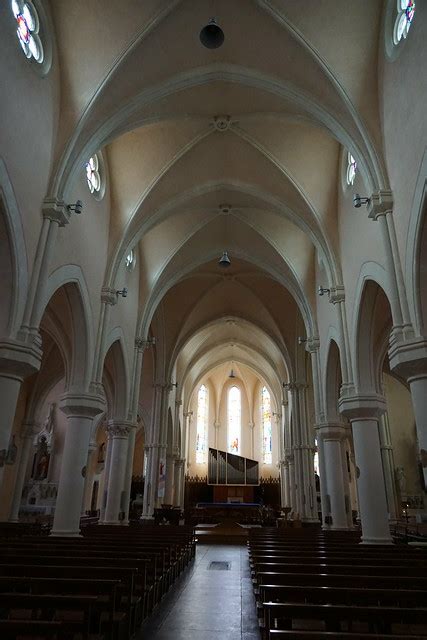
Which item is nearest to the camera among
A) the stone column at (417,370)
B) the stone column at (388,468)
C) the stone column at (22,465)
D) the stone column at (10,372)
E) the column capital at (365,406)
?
the stone column at (417,370)

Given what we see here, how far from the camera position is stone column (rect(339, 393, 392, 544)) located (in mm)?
11703

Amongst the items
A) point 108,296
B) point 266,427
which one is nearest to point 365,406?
point 108,296

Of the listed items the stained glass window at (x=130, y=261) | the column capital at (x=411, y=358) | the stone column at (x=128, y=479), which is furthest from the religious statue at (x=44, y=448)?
the column capital at (x=411, y=358)

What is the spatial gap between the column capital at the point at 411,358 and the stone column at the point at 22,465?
1857 centimetres

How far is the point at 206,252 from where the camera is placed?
21.7 metres

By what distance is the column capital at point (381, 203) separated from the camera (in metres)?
10.6

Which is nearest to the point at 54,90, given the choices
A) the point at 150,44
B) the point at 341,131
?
the point at 150,44

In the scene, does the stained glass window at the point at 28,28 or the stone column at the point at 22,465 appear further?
the stone column at the point at 22,465

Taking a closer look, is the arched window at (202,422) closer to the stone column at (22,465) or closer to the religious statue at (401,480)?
the religious statue at (401,480)

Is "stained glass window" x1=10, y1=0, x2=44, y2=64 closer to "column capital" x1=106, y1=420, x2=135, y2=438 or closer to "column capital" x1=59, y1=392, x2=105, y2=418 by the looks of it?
"column capital" x1=59, y1=392, x2=105, y2=418

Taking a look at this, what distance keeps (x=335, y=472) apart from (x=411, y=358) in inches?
350

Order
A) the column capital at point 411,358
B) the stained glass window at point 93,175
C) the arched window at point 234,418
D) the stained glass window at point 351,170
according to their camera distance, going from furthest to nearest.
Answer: the arched window at point 234,418 < the stained glass window at point 93,175 < the stained glass window at point 351,170 < the column capital at point 411,358

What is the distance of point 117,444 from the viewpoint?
58.4 feet

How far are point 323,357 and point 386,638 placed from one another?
15370 mm
